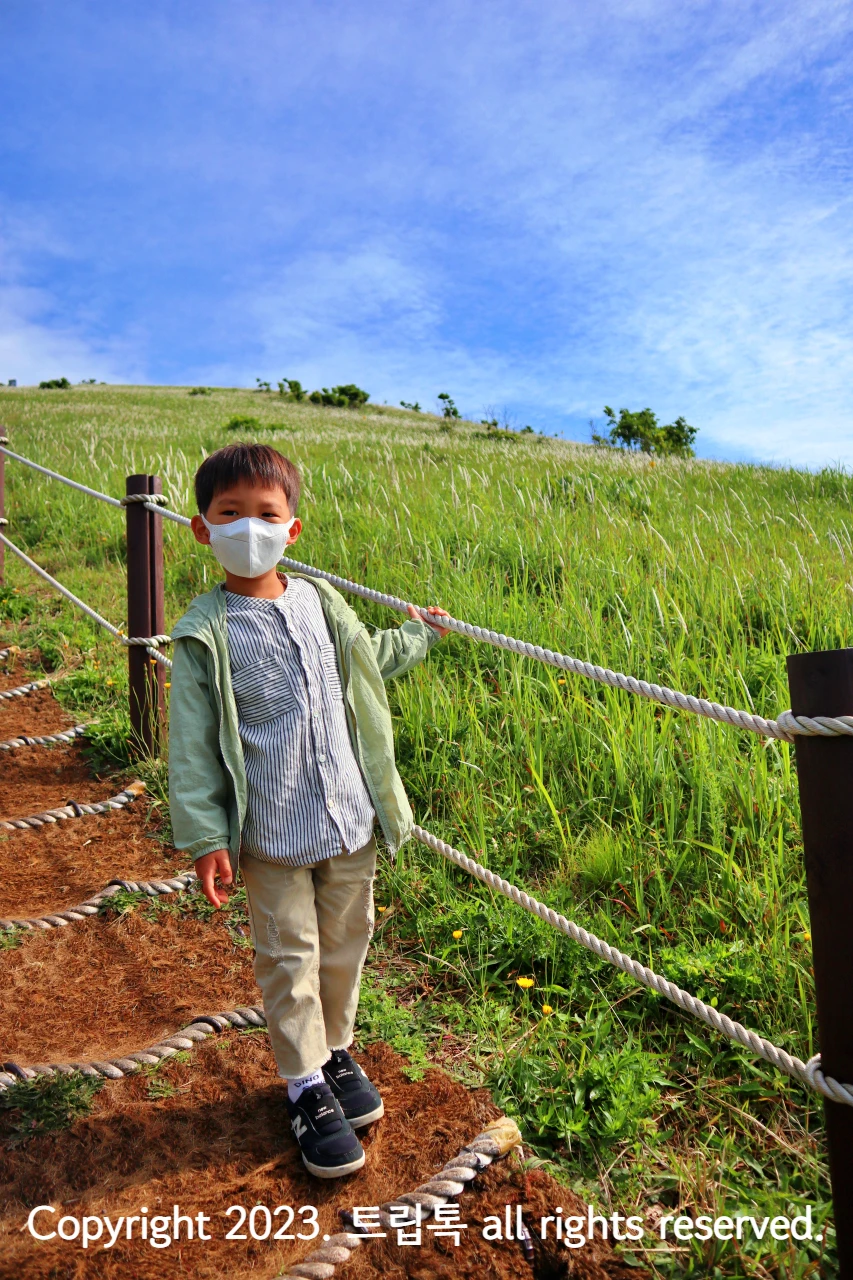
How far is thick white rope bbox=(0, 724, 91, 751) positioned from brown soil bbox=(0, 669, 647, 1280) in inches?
57.4

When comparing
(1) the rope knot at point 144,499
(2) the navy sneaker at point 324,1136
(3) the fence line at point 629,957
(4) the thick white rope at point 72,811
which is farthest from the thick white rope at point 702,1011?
(1) the rope knot at point 144,499

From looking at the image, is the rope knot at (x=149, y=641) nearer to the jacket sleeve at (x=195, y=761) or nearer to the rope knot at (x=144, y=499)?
the rope knot at (x=144, y=499)

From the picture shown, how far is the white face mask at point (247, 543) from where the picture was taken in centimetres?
205

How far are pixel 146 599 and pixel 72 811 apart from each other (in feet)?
3.50

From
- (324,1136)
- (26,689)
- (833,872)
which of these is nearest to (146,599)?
(26,689)

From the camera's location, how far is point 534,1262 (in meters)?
1.76

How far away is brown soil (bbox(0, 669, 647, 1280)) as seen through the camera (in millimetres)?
1769

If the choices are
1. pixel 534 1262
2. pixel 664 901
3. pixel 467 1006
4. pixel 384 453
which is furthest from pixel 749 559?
pixel 384 453

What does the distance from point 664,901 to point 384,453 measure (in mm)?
9128

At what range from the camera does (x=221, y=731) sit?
2047mm

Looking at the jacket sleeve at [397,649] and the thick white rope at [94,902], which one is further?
the thick white rope at [94,902]

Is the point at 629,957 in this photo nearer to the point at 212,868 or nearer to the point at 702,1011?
the point at 702,1011

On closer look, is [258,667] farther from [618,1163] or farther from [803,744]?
[618,1163]

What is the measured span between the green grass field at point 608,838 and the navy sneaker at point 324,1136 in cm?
38
